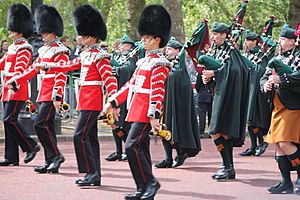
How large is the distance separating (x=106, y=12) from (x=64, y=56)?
20.2 meters

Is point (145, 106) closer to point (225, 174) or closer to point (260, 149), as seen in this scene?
point (225, 174)

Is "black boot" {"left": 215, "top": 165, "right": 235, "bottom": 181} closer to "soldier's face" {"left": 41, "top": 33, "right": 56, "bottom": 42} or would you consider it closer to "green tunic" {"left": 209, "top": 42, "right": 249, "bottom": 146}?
"green tunic" {"left": 209, "top": 42, "right": 249, "bottom": 146}

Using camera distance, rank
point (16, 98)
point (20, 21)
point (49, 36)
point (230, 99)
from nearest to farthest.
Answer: point (230, 99) → point (49, 36) → point (16, 98) → point (20, 21)

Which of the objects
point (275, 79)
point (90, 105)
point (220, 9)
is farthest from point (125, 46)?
point (220, 9)

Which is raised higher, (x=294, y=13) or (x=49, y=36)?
(x=49, y=36)

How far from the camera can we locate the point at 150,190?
9.14 meters

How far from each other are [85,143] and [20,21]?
3.06 metres

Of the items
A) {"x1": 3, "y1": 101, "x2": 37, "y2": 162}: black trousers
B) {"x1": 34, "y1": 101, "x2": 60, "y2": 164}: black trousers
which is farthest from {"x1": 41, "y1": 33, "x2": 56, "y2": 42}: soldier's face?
{"x1": 3, "y1": 101, "x2": 37, "y2": 162}: black trousers

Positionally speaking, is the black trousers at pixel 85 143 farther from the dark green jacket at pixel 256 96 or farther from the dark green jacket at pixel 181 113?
the dark green jacket at pixel 256 96

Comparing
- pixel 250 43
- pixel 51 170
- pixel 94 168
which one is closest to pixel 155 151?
pixel 250 43

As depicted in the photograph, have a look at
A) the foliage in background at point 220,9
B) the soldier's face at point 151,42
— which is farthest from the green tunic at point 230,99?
the foliage in background at point 220,9

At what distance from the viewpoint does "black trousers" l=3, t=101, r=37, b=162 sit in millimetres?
12258

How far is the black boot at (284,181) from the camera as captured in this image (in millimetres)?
9805

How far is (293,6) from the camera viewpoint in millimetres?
23359
